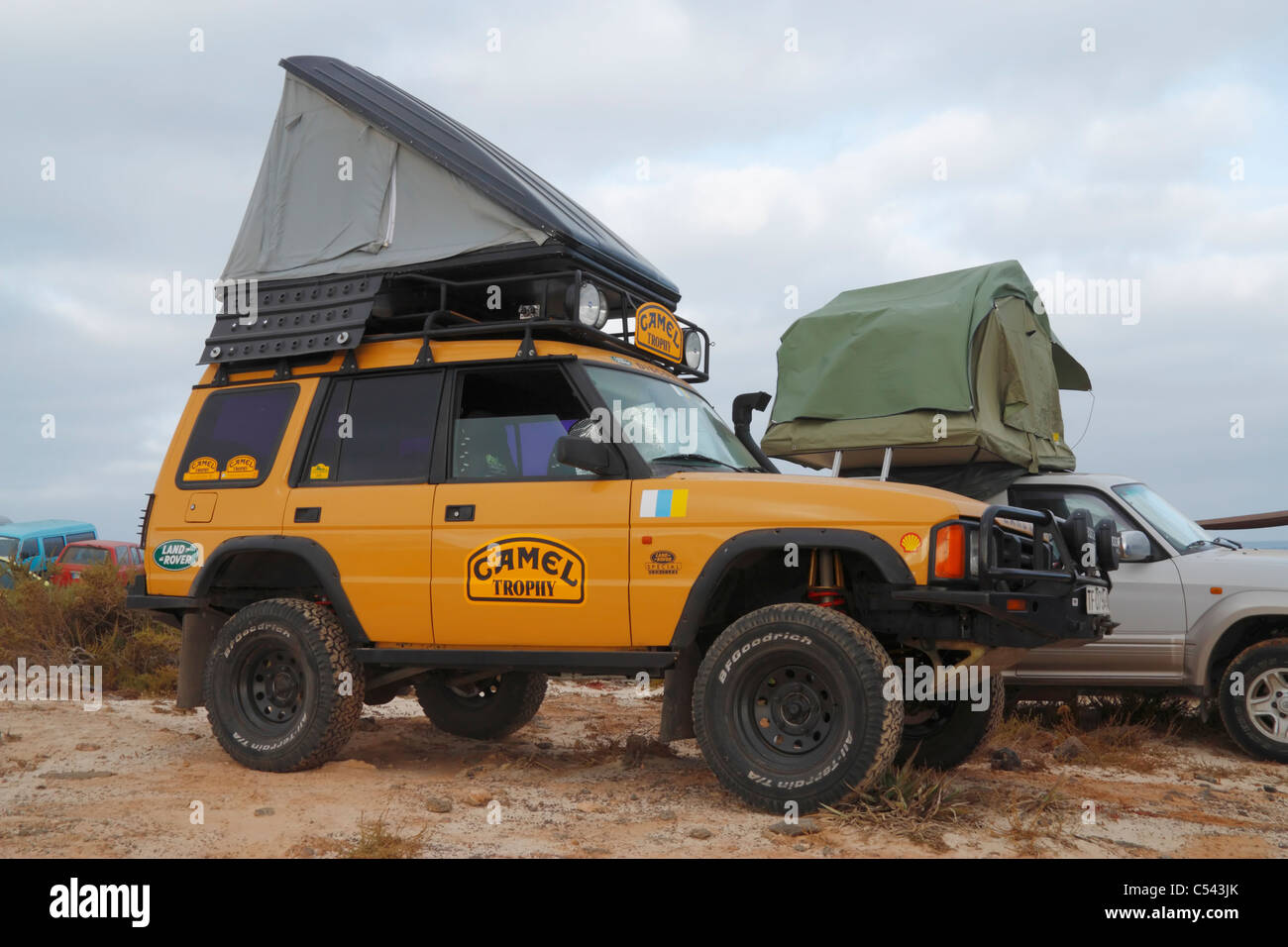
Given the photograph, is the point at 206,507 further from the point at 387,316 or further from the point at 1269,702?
the point at 1269,702

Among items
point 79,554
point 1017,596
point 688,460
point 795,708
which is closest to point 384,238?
point 688,460

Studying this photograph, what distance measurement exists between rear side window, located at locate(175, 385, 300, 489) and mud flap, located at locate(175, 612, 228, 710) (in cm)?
81

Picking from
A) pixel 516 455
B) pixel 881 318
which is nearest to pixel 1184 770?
pixel 881 318

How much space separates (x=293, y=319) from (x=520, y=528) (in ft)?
6.85

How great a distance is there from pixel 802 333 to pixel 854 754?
13.5ft

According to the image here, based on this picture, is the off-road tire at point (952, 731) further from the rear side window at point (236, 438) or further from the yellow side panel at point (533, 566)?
the rear side window at point (236, 438)

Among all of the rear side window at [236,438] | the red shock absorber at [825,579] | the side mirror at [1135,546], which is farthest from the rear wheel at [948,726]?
the rear side window at [236,438]

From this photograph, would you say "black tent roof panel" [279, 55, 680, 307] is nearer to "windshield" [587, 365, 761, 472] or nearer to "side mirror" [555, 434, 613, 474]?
"windshield" [587, 365, 761, 472]

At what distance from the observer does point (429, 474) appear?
5922 millimetres

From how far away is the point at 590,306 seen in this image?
5965 millimetres

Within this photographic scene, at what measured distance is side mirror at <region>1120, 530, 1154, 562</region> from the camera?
284 inches

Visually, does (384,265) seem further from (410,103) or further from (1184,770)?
(1184,770)

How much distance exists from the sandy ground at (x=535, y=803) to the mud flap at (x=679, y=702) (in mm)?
324

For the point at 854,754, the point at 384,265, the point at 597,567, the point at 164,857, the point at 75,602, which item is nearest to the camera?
the point at 164,857
